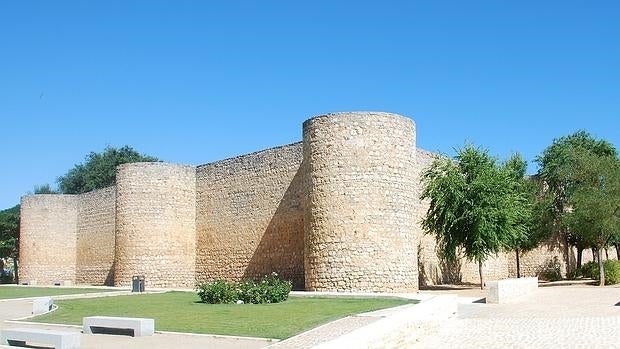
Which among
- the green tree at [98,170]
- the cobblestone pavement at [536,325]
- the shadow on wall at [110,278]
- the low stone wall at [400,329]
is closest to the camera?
the low stone wall at [400,329]

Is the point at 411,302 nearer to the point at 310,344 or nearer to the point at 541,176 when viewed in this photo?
the point at 310,344

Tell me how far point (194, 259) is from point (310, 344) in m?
20.7

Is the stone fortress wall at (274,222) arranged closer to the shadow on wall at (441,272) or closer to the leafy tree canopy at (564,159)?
the shadow on wall at (441,272)

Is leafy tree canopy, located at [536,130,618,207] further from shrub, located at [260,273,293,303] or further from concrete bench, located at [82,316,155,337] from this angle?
concrete bench, located at [82,316,155,337]

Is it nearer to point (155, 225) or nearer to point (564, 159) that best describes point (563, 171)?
point (564, 159)

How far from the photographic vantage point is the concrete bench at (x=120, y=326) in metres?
11.3

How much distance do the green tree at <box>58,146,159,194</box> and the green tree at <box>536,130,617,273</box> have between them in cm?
3433

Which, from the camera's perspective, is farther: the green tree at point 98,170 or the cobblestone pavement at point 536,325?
the green tree at point 98,170

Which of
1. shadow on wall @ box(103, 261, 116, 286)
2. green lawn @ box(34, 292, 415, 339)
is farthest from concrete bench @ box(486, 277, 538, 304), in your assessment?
shadow on wall @ box(103, 261, 116, 286)

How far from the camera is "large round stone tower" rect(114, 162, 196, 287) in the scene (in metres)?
28.4

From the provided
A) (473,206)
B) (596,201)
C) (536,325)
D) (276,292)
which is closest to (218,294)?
(276,292)

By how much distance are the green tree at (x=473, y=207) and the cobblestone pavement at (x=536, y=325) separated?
5.97 meters

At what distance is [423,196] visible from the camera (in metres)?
25.7

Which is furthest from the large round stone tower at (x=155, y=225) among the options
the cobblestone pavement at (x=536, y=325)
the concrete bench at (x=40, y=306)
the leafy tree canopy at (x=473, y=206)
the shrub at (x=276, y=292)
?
the cobblestone pavement at (x=536, y=325)
